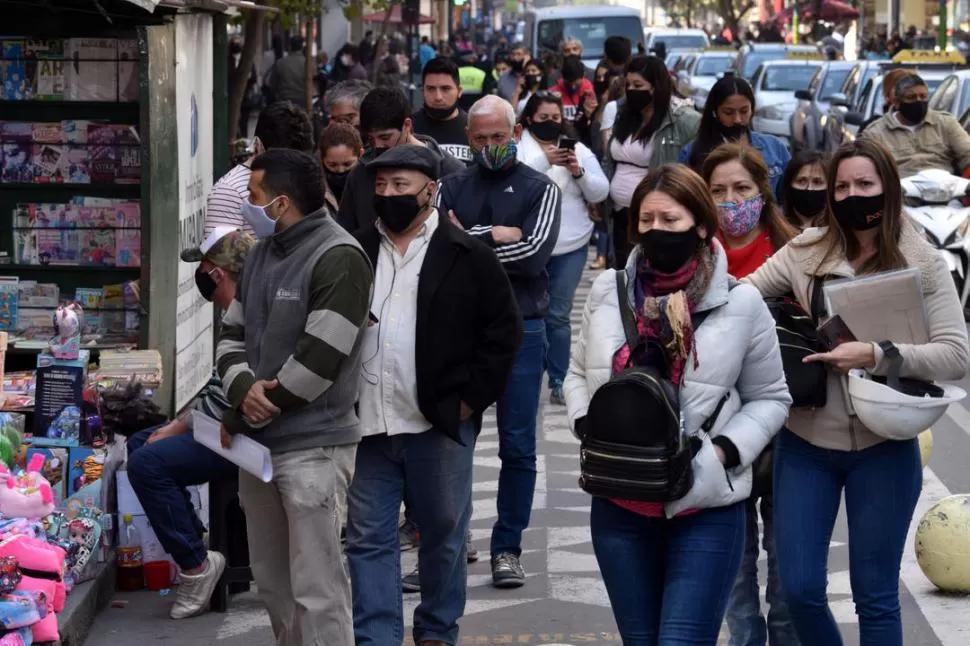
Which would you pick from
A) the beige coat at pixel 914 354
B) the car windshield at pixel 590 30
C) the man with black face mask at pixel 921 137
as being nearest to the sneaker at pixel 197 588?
the beige coat at pixel 914 354

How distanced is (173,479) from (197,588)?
45cm

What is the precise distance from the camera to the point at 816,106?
25.5 meters

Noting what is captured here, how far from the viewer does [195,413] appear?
19.4ft

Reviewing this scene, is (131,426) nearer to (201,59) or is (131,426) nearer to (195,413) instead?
(195,413)

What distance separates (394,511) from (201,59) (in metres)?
4.73

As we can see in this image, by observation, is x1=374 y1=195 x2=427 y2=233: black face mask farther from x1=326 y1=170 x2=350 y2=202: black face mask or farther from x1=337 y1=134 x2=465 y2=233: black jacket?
x1=326 y1=170 x2=350 y2=202: black face mask

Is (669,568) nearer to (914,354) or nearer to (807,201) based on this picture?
(914,354)

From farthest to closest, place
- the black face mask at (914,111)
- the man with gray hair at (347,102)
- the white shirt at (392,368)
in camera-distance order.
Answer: the black face mask at (914,111) → the man with gray hair at (347,102) → the white shirt at (392,368)

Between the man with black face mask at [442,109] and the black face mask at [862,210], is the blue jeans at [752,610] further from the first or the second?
the man with black face mask at [442,109]

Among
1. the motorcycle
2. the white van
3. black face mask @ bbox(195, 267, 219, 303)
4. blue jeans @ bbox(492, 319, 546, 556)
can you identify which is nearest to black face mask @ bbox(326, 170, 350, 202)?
blue jeans @ bbox(492, 319, 546, 556)

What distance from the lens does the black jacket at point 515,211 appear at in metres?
7.09

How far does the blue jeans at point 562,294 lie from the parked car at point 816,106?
13430mm

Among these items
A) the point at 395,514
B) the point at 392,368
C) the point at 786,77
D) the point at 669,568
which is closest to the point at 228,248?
the point at 392,368

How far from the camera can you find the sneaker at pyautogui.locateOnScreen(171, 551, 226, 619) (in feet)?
22.6
